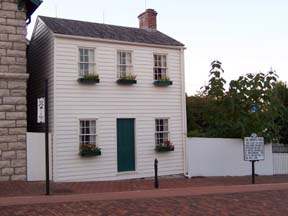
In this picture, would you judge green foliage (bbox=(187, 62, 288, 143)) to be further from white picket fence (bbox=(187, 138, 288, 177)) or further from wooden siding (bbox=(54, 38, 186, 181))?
wooden siding (bbox=(54, 38, 186, 181))

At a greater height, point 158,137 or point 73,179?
point 158,137

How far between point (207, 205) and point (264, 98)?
11.2 meters

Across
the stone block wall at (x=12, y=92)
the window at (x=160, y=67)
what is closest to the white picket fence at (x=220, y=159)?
the window at (x=160, y=67)

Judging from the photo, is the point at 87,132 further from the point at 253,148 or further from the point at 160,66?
the point at 253,148

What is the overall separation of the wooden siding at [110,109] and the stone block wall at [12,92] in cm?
152

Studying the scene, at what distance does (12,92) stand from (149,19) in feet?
28.9

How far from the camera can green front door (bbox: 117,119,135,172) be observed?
17375mm

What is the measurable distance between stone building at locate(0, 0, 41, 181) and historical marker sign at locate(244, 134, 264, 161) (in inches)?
311

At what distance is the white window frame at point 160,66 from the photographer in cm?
1852

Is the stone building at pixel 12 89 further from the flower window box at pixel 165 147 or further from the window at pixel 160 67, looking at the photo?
the window at pixel 160 67

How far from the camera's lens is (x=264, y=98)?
68.3 ft

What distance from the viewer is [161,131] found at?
1841 cm

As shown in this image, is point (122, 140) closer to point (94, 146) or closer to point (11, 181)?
point (94, 146)

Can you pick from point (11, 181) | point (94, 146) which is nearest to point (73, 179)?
point (94, 146)
